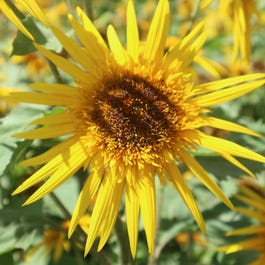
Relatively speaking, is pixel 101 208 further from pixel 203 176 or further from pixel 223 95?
pixel 223 95

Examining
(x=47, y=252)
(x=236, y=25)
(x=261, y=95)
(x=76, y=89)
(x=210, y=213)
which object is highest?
(x=76, y=89)

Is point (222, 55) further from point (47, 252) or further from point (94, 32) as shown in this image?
point (94, 32)

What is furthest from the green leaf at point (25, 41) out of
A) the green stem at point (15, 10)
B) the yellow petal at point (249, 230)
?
the yellow petal at point (249, 230)

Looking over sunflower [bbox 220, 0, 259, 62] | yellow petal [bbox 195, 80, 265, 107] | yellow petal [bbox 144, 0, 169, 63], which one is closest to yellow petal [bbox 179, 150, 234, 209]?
yellow petal [bbox 195, 80, 265, 107]

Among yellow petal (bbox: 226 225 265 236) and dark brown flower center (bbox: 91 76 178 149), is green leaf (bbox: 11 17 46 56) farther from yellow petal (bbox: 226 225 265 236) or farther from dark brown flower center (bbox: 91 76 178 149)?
yellow petal (bbox: 226 225 265 236)

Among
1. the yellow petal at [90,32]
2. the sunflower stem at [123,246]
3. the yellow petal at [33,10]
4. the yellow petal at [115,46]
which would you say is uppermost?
the yellow petal at [33,10]

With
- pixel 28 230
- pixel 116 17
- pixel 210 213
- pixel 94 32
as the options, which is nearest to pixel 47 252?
pixel 28 230

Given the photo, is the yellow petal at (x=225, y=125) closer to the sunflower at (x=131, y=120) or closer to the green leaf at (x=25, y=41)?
the sunflower at (x=131, y=120)
